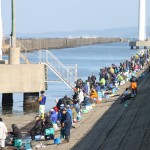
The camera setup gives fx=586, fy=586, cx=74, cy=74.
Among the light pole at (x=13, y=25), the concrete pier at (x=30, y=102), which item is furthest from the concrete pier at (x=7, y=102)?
the light pole at (x=13, y=25)

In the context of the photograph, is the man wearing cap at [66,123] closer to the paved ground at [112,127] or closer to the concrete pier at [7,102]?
the paved ground at [112,127]

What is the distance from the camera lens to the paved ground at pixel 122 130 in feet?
63.0

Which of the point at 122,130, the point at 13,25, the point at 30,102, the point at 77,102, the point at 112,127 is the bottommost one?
the point at 30,102

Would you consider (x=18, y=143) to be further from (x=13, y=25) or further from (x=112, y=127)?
(x=13, y=25)

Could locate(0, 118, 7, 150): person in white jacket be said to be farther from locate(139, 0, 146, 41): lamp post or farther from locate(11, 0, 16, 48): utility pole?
locate(139, 0, 146, 41): lamp post

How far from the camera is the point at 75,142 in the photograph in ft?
70.3

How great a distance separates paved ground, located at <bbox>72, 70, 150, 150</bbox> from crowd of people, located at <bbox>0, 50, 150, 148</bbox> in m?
1.14

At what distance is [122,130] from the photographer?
22.0m

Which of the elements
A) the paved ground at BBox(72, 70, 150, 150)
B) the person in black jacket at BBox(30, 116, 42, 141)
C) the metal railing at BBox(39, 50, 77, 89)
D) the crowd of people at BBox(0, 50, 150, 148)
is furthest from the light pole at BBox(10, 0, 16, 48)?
the person in black jacket at BBox(30, 116, 42, 141)

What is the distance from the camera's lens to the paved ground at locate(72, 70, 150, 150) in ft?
63.0

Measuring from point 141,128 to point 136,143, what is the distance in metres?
2.43

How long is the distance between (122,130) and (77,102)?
7.13 metres

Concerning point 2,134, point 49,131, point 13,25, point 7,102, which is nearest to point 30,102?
point 7,102

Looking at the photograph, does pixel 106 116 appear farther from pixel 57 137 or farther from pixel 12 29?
pixel 12 29
